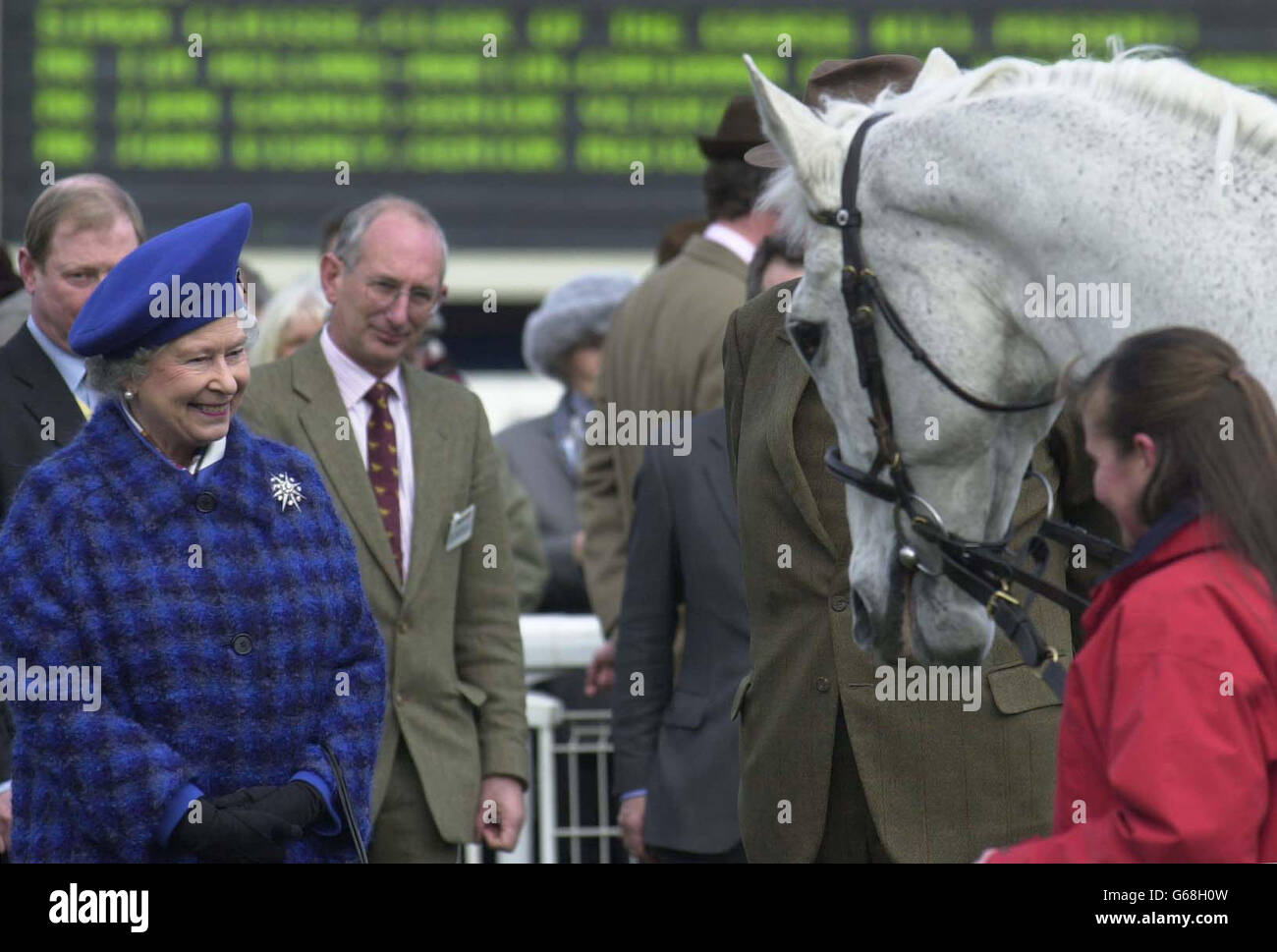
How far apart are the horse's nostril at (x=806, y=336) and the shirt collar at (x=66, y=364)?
1.78 metres

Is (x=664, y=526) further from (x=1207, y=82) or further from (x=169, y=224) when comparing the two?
(x=169, y=224)

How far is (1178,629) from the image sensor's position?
7.56 feet

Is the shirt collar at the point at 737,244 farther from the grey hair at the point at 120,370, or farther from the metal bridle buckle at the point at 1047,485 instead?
the grey hair at the point at 120,370

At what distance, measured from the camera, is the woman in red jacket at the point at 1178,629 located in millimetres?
2262

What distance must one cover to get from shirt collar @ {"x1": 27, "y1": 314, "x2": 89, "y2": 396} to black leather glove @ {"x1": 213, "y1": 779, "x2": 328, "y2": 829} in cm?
133

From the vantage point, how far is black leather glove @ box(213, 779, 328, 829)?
3.20 m

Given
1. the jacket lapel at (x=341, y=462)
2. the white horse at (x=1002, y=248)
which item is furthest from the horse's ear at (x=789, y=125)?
the jacket lapel at (x=341, y=462)

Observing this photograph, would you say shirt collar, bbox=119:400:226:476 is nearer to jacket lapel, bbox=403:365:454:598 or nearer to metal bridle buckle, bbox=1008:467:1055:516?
jacket lapel, bbox=403:365:454:598

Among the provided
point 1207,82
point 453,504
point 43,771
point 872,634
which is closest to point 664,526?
point 453,504

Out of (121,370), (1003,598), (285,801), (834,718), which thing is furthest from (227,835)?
(1003,598)

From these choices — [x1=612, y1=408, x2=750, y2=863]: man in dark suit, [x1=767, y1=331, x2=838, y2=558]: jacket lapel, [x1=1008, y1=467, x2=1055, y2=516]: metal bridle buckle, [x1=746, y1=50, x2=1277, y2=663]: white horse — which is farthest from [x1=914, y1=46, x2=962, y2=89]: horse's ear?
[x1=612, y1=408, x2=750, y2=863]: man in dark suit

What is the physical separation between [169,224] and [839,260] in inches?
260

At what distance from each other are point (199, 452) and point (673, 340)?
1.98 meters

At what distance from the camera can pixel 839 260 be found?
3027mm
